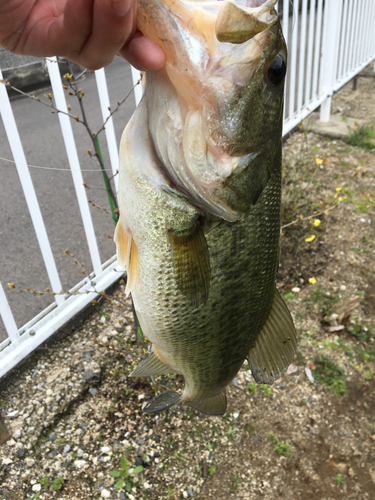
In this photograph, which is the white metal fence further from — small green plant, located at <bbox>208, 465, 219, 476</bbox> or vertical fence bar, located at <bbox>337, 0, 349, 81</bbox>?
→ small green plant, located at <bbox>208, 465, 219, 476</bbox>

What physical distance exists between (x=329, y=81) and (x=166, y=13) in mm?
5622

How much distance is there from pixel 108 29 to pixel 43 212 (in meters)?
3.69

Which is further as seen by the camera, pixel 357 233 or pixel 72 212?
pixel 72 212

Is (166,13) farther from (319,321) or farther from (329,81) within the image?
(329,81)

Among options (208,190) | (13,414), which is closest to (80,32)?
(208,190)

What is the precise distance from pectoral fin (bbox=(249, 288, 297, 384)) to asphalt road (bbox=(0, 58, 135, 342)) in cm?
199

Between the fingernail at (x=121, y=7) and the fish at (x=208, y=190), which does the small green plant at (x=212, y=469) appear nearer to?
the fish at (x=208, y=190)

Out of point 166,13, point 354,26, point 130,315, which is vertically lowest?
point 130,315

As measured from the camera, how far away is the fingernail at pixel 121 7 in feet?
2.39

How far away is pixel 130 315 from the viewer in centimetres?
309

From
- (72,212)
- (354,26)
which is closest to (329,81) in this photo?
(354,26)

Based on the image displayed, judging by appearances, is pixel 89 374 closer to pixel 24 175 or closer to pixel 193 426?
pixel 193 426

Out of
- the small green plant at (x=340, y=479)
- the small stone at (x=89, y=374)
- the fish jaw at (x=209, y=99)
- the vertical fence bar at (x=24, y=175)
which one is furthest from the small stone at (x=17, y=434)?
the fish jaw at (x=209, y=99)

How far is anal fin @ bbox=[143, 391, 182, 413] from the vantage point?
4.89ft
